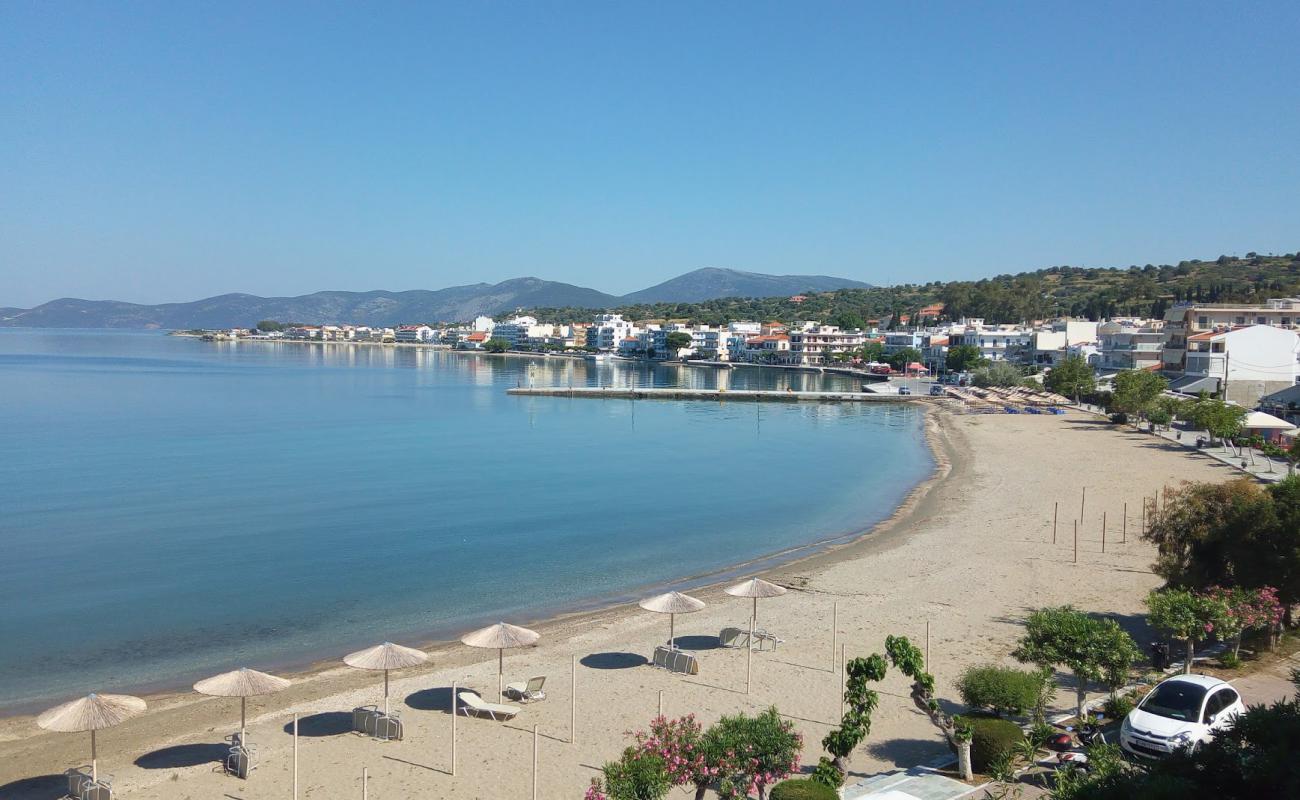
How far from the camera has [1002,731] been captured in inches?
377

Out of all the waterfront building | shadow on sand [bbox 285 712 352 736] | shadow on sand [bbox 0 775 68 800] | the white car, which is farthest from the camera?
the waterfront building

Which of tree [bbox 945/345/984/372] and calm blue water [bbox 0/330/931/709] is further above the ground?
tree [bbox 945/345/984/372]

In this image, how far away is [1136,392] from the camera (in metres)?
49.7

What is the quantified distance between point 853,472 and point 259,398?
5185 cm

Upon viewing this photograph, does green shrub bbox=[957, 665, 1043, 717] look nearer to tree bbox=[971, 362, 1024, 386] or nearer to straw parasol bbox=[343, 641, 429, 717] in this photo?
straw parasol bbox=[343, 641, 429, 717]

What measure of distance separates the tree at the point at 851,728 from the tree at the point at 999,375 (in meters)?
74.9

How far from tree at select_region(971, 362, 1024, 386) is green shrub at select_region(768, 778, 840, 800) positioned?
76410 mm

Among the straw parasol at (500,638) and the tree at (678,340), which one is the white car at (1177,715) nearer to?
the straw parasol at (500,638)

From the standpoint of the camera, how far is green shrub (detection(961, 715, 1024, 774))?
940 centimetres

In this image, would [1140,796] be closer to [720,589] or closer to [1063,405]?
[720,589]

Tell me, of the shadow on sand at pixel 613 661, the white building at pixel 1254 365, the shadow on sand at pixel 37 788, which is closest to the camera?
the shadow on sand at pixel 37 788

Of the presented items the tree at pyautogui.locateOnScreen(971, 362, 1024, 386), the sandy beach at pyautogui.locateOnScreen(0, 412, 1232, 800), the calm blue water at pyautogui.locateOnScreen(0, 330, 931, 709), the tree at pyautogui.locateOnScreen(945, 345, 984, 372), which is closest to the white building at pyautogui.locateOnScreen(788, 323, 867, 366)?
the tree at pyautogui.locateOnScreen(945, 345, 984, 372)

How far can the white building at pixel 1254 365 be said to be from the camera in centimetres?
5425

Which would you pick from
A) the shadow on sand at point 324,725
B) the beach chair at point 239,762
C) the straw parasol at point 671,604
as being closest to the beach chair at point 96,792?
the beach chair at point 239,762
